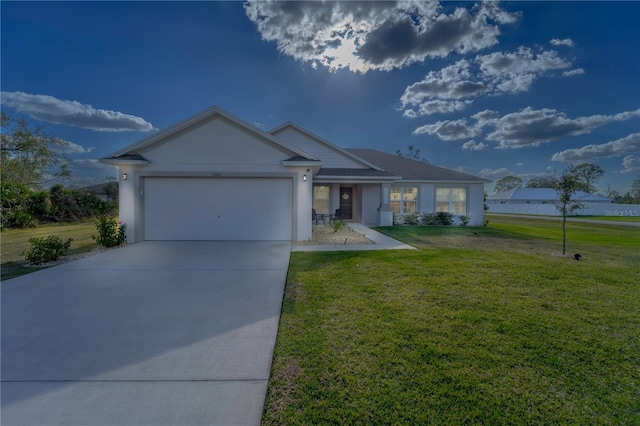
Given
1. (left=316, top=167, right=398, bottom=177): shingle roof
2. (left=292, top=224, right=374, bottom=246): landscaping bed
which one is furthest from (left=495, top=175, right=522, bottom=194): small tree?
(left=292, top=224, right=374, bottom=246): landscaping bed

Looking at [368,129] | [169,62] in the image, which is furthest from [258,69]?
[368,129]

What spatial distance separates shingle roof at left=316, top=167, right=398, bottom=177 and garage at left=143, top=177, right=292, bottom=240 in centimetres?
484

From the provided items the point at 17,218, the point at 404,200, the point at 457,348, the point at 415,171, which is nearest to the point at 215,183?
the point at 457,348

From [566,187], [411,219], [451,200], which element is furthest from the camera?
[451,200]

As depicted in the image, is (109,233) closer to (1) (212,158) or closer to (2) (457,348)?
(1) (212,158)

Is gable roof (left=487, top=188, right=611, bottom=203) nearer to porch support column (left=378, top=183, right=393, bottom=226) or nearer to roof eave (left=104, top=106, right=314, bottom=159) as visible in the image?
porch support column (left=378, top=183, right=393, bottom=226)

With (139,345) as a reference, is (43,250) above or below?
above

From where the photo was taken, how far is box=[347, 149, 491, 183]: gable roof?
1606cm

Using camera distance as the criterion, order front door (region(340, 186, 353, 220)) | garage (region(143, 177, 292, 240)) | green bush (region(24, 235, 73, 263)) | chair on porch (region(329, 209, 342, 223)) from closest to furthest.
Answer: green bush (region(24, 235, 73, 263)) → garage (region(143, 177, 292, 240)) → chair on porch (region(329, 209, 342, 223)) → front door (region(340, 186, 353, 220))

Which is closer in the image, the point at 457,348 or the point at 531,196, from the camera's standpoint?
the point at 457,348

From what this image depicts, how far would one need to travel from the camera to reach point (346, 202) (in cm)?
1730

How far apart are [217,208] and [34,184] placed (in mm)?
24845

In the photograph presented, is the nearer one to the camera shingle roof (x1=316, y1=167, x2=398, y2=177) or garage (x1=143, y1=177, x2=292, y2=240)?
garage (x1=143, y1=177, x2=292, y2=240)

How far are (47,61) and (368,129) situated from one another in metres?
21.8
